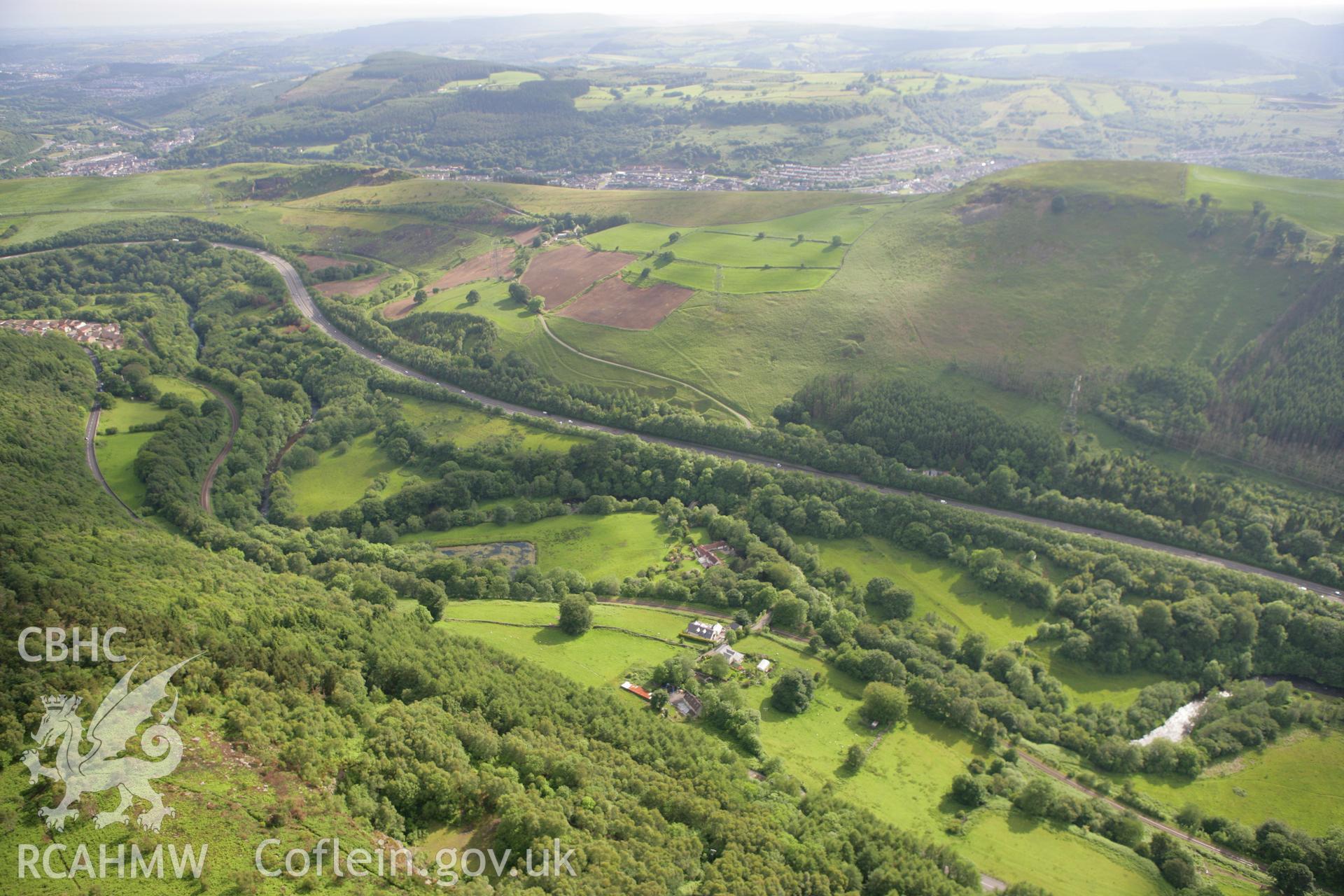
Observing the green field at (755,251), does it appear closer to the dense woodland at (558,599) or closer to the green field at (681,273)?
the green field at (681,273)

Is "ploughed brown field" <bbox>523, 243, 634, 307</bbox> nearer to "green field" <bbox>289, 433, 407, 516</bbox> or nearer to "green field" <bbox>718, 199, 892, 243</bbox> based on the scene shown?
"green field" <bbox>718, 199, 892, 243</bbox>

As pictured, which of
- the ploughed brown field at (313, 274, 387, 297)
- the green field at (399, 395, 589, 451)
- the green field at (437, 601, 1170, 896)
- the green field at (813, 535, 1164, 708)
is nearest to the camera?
the green field at (437, 601, 1170, 896)

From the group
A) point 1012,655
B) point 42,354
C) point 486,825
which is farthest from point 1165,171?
point 42,354

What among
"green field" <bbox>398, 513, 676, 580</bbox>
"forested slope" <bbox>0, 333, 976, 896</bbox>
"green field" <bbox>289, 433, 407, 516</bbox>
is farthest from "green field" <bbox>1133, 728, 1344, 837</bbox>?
"green field" <bbox>289, 433, 407, 516</bbox>

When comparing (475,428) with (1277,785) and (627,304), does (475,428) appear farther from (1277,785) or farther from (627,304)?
(1277,785)

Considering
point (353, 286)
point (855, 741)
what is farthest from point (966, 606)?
point (353, 286)

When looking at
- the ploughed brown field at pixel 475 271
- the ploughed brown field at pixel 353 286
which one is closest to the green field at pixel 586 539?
the ploughed brown field at pixel 475 271
